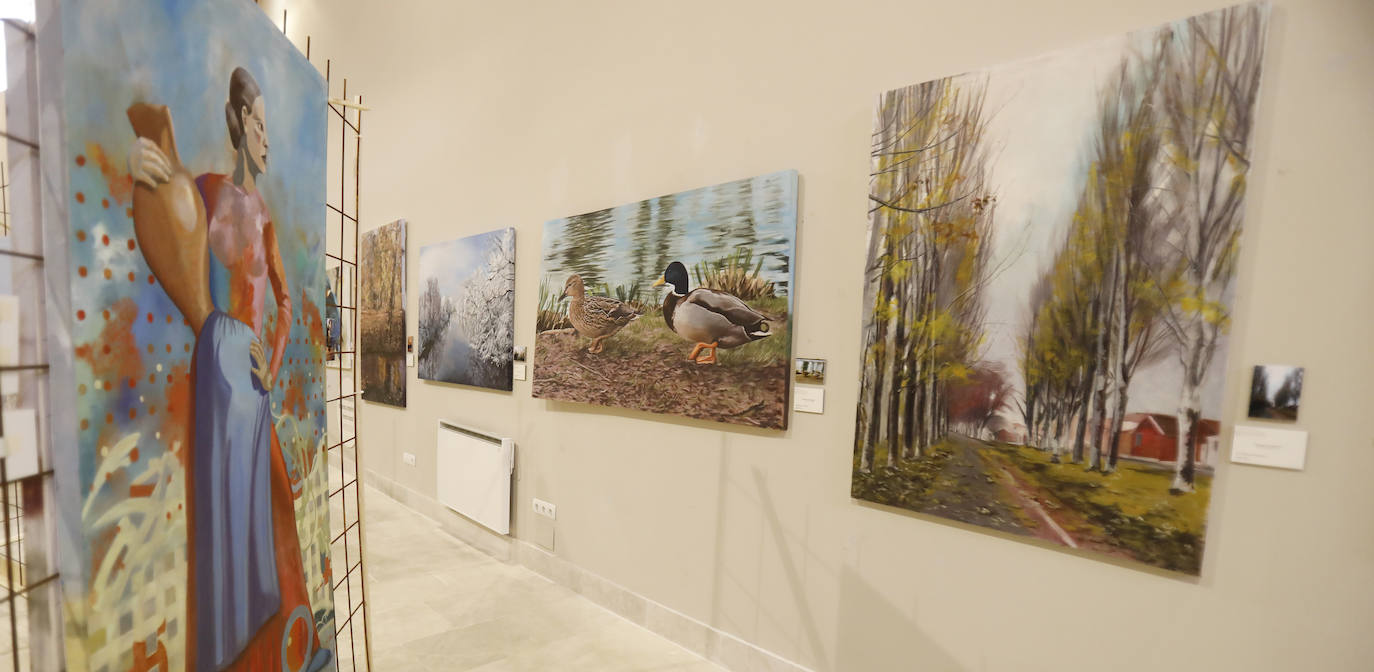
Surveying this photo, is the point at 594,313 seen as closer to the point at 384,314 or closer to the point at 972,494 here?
the point at 972,494

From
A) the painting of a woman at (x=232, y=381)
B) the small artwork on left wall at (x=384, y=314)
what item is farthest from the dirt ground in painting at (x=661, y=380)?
the small artwork on left wall at (x=384, y=314)

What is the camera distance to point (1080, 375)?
1.50m

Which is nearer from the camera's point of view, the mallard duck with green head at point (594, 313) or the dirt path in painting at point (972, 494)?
the dirt path in painting at point (972, 494)

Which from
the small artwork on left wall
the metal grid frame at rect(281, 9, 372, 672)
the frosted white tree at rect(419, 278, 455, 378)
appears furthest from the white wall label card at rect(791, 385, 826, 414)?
the small artwork on left wall

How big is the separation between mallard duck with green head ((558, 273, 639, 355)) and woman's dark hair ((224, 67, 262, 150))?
170cm

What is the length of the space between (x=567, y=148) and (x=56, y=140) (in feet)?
8.11

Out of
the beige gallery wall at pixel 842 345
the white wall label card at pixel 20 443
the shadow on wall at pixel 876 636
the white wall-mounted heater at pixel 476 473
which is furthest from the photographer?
the white wall-mounted heater at pixel 476 473

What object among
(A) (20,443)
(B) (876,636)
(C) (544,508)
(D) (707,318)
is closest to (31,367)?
(A) (20,443)

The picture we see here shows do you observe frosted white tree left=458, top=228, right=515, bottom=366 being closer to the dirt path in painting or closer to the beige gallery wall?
the beige gallery wall

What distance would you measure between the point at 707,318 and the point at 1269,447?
69.4 inches

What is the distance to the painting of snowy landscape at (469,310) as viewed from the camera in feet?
10.7

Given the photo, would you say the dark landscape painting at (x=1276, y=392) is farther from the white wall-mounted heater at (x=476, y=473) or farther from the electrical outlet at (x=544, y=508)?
the white wall-mounted heater at (x=476, y=473)

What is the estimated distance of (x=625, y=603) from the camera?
2629mm

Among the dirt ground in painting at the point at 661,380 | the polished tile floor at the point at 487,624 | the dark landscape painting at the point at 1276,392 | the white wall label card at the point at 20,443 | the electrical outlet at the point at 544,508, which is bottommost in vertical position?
the polished tile floor at the point at 487,624
